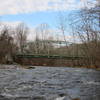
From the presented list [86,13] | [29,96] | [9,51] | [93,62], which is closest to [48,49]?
[9,51]

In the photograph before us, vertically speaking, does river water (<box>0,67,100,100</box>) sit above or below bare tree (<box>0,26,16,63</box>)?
below

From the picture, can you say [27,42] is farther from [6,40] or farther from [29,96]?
[29,96]

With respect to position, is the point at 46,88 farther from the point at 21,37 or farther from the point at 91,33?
the point at 21,37

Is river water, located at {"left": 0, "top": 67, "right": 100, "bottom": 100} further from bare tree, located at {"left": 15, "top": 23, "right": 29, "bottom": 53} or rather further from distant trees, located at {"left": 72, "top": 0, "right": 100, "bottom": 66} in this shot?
bare tree, located at {"left": 15, "top": 23, "right": 29, "bottom": 53}

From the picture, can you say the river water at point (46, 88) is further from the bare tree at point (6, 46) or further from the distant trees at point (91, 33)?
the bare tree at point (6, 46)

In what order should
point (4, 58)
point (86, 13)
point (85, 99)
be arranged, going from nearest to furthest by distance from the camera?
point (85, 99) < point (86, 13) < point (4, 58)

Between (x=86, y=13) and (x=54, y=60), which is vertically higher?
(x=86, y=13)

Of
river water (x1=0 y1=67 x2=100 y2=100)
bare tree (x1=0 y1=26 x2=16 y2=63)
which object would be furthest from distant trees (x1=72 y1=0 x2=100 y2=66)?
bare tree (x1=0 y1=26 x2=16 y2=63)

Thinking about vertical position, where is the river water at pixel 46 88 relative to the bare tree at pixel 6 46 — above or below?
below

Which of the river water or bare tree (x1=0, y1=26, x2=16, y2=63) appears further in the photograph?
bare tree (x1=0, y1=26, x2=16, y2=63)

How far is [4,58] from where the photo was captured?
41.8 m

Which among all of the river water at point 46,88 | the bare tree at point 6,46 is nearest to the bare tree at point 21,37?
the bare tree at point 6,46

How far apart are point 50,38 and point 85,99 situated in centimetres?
5174

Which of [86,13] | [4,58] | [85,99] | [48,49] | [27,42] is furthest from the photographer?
[27,42]
